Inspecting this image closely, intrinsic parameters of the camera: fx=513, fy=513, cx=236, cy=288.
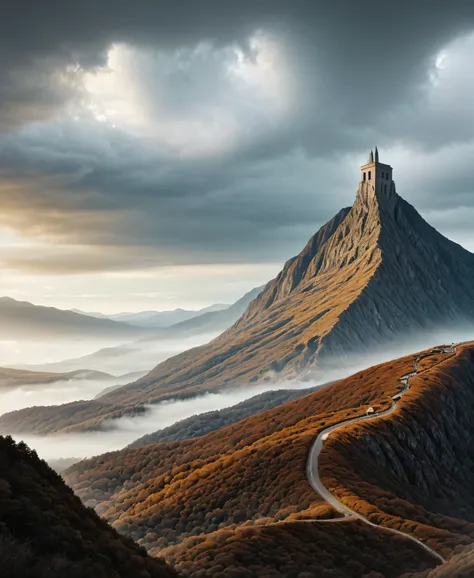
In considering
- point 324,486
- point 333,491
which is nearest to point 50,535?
point 333,491

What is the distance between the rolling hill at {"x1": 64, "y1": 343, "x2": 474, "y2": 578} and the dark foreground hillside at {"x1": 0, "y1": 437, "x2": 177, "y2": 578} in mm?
14431

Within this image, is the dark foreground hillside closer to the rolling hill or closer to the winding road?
the rolling hill

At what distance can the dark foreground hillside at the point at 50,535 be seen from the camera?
91.4 ft

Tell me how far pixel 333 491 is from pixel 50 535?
55.4m

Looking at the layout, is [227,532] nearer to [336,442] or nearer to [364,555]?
[364,555]

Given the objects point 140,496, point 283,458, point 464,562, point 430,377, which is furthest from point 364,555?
point 430,377

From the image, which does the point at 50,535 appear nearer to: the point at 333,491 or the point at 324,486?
the point at 333,491

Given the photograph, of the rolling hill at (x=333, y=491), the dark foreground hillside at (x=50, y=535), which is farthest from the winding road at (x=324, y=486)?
the dark foreground hillside at (x=50, y=535)

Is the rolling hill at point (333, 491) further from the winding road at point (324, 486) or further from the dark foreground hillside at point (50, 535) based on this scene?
the dark foreground hillside at point (50, 535)

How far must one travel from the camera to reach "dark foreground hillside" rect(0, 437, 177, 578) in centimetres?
2784

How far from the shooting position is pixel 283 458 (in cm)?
9569

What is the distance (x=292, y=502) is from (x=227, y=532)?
22732 millimetres

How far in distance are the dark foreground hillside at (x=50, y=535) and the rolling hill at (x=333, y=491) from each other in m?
14.4

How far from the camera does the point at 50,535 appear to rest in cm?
3102
